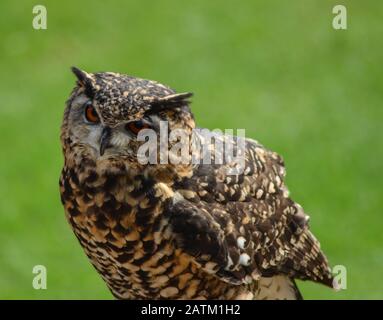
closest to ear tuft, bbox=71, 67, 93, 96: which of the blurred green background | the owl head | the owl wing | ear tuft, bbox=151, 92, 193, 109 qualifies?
the owl head

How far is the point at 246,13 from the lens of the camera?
34.7ft

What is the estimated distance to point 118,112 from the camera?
10.9 ft

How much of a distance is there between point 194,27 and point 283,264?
669cm

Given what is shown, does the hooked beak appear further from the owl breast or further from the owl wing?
the owl wing

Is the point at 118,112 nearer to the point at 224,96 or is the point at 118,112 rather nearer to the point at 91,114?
the point at 91,114

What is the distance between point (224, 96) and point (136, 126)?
6206mm

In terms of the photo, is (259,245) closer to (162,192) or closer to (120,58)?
(162,192)

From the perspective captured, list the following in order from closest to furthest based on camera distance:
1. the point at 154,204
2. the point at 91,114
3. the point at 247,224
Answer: the point at 91,114, the point at 154,204, the point at 247,224

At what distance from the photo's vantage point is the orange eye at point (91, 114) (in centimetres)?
343

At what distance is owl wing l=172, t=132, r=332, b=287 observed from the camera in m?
3.66

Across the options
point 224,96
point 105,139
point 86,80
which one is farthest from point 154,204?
point 224,96

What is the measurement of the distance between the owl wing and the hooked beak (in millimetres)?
408

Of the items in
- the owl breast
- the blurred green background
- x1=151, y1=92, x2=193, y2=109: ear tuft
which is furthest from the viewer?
the blurred green background
